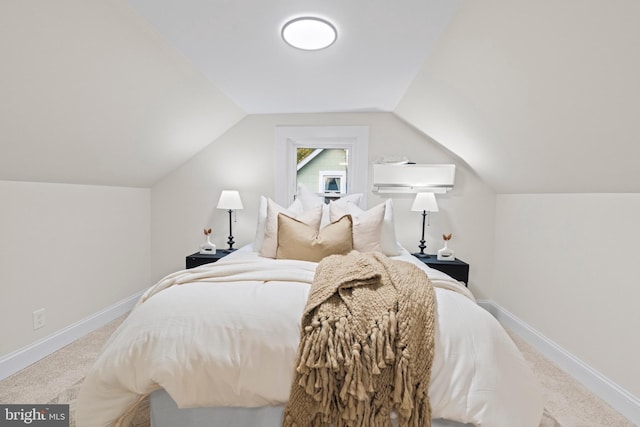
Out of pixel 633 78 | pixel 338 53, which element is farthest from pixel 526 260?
pixel 338 53

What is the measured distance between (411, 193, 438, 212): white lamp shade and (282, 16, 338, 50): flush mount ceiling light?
166 cm

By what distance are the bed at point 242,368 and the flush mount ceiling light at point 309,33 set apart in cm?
148

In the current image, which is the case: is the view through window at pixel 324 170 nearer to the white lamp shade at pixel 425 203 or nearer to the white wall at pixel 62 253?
the white lamp shade at pixel 425 203

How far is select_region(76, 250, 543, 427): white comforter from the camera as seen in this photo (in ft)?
3.67

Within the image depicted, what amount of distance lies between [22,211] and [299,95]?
2182 mm

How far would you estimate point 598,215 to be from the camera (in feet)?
6.21

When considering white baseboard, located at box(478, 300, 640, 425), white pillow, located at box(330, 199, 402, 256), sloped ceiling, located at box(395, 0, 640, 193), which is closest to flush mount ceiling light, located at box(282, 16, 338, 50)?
sloped ceiling, located at box(395, 0, 640, 193)

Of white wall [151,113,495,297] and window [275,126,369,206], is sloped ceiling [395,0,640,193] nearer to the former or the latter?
white wall [151,113,495,297]

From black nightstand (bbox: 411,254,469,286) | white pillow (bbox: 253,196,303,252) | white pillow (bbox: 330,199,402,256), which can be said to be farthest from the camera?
black nightstand (bbox: 411,254,469,286)

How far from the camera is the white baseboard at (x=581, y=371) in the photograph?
1619mm

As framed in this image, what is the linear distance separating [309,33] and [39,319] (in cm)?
264

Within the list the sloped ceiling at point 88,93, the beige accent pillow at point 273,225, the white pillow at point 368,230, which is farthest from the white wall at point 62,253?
the white pillow at point 368,230

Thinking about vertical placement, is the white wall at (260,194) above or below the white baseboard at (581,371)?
above

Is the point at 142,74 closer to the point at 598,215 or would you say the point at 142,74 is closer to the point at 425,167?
the point at 425,167
